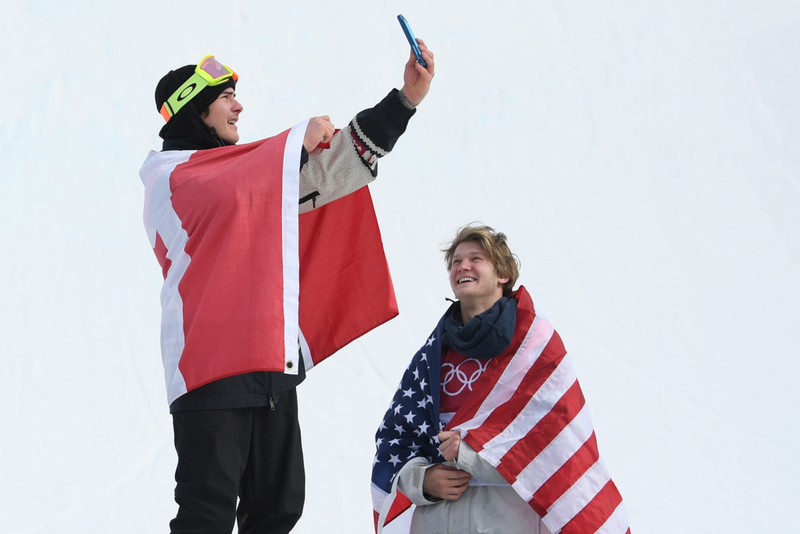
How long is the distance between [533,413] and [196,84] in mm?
1127

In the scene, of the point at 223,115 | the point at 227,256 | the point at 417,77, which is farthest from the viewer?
the point at 223,115

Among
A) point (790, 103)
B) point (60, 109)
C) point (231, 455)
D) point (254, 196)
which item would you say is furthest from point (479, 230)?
point (790, 103)

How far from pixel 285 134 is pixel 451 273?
0.57 meters

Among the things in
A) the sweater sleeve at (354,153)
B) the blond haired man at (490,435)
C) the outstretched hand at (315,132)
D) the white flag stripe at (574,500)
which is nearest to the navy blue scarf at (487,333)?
the blond haired man at (490,435)

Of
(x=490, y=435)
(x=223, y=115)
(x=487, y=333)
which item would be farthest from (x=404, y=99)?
(x=490, y=435)

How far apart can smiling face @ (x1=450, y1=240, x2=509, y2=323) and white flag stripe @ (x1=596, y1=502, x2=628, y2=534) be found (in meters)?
0.57

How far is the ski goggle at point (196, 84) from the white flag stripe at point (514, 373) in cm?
98

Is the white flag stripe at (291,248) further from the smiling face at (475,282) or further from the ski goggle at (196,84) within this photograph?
the smiling face at (475,282)

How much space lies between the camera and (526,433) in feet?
6.06

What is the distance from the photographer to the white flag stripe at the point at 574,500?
1780mm

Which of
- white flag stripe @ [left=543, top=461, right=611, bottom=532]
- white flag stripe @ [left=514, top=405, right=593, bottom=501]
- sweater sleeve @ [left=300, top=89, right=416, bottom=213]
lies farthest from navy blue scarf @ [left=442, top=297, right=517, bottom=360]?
sweater sleeve @ [left=300, top=89, right=416, bottom=213]

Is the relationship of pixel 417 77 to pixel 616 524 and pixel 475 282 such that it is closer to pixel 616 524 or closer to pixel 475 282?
pixel 475 282

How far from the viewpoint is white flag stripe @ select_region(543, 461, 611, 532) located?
178cm

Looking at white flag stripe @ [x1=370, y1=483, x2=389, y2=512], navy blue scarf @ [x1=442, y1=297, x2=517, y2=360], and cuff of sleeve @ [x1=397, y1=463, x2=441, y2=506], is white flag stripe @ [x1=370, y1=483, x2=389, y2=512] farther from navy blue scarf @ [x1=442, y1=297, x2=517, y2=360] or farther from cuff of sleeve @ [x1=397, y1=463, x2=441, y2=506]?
navy blue scarf @ [x1=442, y1=297, x2=517, y2=360]
